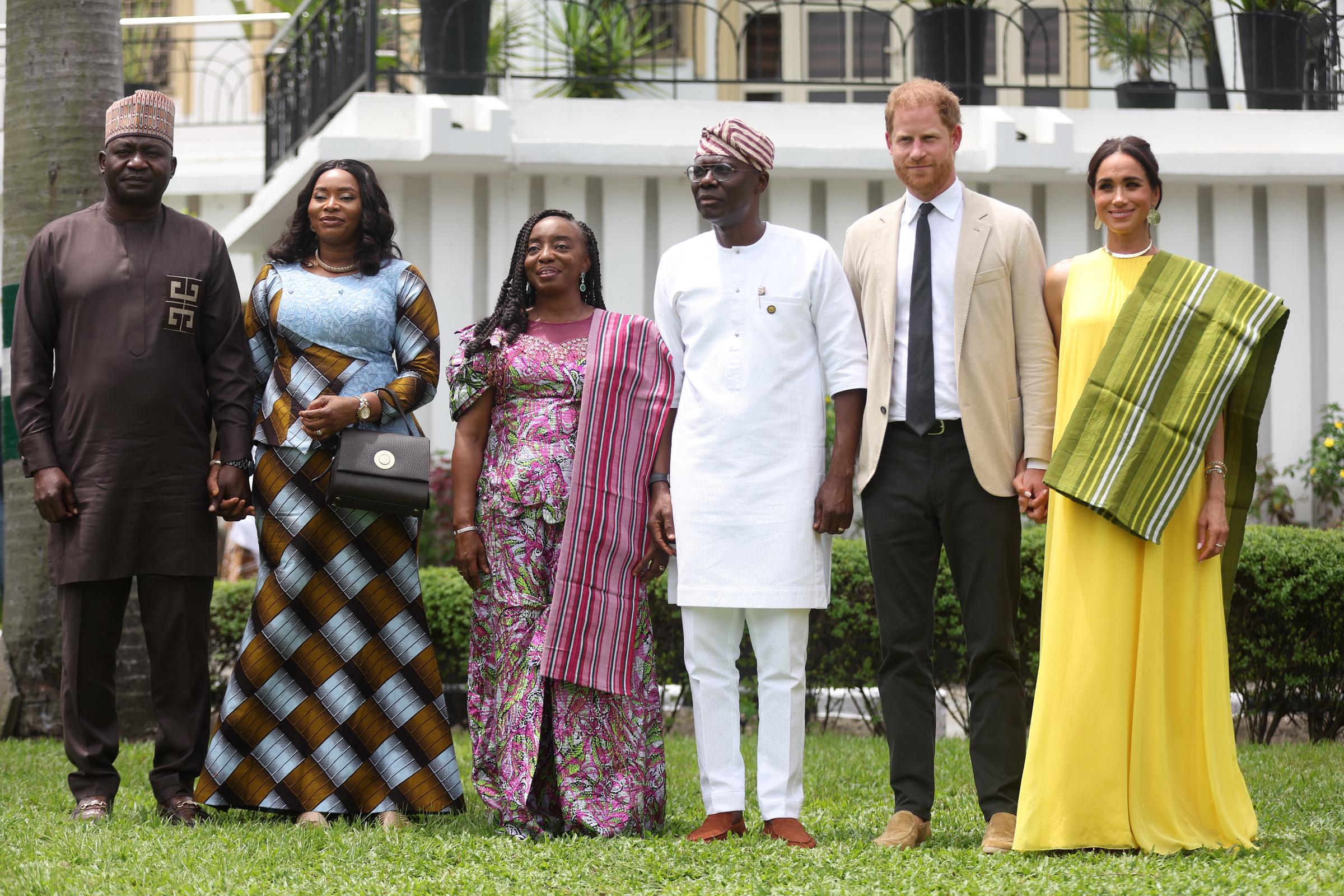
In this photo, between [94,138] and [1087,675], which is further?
[94,138]

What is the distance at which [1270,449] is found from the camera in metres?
9.86

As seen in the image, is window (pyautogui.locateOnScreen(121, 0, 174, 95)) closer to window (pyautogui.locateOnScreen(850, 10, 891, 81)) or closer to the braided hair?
window (pyautogui.locateOnScreen(850, 10, 891, 81))

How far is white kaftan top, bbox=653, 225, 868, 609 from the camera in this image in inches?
191

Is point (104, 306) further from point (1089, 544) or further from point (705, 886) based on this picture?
point (1089, 544)

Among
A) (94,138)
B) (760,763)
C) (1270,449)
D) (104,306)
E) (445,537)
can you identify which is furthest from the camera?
(1270,449)

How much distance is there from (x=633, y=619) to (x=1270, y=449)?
246 inches

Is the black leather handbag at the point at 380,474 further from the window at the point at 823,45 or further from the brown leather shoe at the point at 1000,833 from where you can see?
the window at the point at 823,45

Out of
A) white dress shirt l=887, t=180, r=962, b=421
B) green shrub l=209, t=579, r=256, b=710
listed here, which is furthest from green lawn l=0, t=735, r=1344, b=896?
green shrub l=209, t=579, r=256, b=710

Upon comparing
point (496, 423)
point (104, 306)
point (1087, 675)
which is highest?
point (104, 306)

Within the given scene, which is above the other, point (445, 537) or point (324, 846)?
point (445, 537)

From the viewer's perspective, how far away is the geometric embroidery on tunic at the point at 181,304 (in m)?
5.23

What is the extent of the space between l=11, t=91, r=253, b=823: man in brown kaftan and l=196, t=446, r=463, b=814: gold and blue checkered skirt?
0.15m

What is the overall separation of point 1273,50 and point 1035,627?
503 cm

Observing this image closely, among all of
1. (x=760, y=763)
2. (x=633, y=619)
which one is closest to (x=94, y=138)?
(x=633, y=619)
